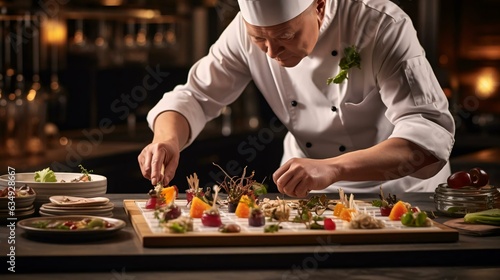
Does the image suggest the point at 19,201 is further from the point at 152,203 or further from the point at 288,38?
the point at 288,38

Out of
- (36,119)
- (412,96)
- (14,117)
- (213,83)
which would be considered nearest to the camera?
(412,96)

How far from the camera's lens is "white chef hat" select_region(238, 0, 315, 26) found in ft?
8.59

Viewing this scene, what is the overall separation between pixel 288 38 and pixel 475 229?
0.83 m

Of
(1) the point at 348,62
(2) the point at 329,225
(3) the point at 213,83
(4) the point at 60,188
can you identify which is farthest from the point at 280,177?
(3) the point at 213,83

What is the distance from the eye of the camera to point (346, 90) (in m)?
3.06

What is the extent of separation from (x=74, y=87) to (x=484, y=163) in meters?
2.82

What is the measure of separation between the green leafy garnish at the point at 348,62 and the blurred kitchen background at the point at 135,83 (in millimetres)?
1919

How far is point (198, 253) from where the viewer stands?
6.40 ft

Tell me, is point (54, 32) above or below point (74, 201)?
above

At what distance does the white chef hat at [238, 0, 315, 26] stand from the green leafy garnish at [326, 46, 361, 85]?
34 centimetres

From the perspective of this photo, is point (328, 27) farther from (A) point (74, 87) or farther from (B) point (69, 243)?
(A) point (74, 87)

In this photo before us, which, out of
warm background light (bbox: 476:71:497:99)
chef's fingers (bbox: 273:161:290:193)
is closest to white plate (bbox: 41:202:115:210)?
chef's fingers (bbox: 273:161:290:193)

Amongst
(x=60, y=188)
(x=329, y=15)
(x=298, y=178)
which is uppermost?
(x=329, y=15)

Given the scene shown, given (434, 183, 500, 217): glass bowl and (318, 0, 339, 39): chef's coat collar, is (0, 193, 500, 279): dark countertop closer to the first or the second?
(434, 183, 500, 217): glass bowl
